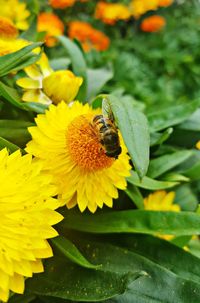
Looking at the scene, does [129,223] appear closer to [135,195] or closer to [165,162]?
[135,195]

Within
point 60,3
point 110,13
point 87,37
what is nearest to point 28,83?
point 87,37

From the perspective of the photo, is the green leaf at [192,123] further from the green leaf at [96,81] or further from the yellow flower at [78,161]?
the yellow flower at [78,161]

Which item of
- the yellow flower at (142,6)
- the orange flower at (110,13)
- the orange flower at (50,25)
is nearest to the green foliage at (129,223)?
the orange flower at (50,25)

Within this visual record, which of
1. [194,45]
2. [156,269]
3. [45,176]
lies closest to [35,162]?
[45,176]

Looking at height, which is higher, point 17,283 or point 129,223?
point 17,283

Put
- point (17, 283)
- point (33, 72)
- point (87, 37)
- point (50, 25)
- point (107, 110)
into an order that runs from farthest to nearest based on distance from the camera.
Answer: point (87, 37) < point (50, 25) < point (33, 72) < point (107, 110) < point (17, 283)

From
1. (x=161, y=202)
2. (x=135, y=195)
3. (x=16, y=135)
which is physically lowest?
(x=161, y=202)

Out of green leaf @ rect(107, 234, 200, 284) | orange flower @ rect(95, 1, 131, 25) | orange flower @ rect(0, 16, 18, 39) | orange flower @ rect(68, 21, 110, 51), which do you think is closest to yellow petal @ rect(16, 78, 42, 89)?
orange flower @ rect(0, 16, 18, 39)
